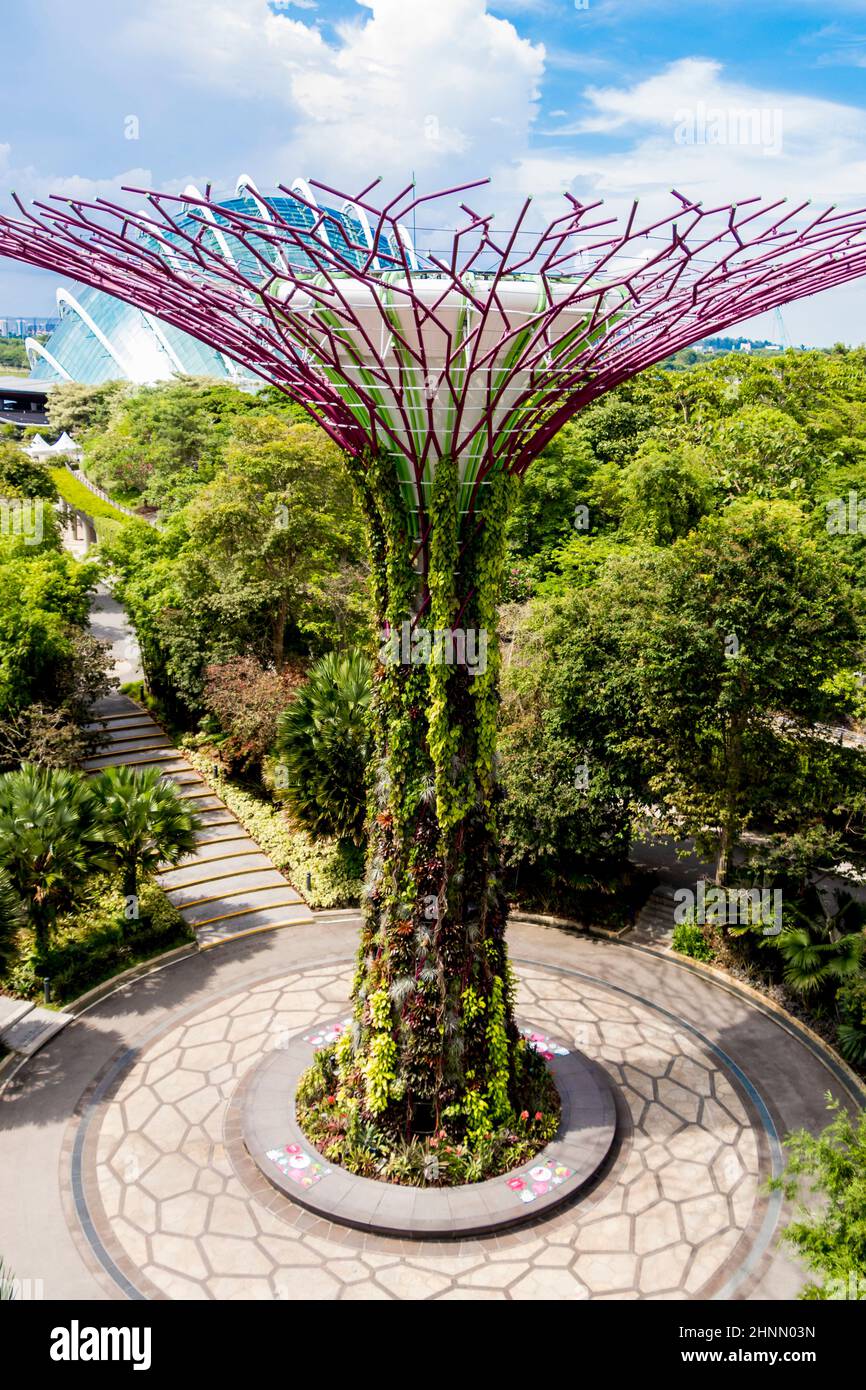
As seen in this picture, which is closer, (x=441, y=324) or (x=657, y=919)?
(x=441, y=324)

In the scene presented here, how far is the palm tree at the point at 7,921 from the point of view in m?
14.2

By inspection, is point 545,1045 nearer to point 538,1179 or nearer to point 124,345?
point 538,1179

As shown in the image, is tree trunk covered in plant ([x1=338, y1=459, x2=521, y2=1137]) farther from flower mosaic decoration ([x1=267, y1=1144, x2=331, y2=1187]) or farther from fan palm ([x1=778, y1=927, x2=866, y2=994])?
fan palm ([x1=778, y1=927, x2=866, y2=994])

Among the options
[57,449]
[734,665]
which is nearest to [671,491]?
[734,665]

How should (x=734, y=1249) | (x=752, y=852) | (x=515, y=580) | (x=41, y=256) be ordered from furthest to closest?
(x=515, y=580) → (x=752, y=852) → (x=734, y=1249) → (x=41, y=256)

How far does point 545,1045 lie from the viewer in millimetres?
14914

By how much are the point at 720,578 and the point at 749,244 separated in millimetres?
8047

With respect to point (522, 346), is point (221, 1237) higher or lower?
lower

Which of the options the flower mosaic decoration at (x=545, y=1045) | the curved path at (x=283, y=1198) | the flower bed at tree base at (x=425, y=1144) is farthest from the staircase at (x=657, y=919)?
the flower bed at tree base at (x=425, y=1144)

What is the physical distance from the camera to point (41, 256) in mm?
10281

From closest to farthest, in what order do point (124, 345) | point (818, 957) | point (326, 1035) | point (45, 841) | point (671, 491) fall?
1. point (326, 1035)
2. point (45, 841)
3. point (818, 957)
4. point (671, 491)
5. point (124, 345)

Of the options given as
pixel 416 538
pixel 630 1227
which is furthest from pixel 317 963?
pixel 416 538

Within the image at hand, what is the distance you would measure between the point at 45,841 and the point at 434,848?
7215mm
